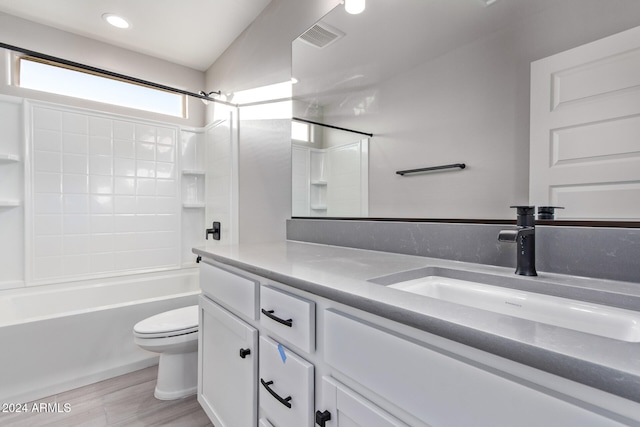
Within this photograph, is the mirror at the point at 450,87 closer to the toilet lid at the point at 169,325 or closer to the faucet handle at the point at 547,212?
the faucet handle at the point at 547,212

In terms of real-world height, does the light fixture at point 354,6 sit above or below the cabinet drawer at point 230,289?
above

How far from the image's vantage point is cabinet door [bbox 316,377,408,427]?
599mm

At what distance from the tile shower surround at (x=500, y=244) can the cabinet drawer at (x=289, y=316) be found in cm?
58

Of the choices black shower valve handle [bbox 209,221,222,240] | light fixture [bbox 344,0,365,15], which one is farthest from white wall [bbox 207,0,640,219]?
black shower valve handle [bbox 209,221,222,240]

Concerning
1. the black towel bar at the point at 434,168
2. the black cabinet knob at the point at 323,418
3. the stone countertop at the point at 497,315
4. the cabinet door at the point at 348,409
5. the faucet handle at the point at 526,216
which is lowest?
the black cabinet knob at the point at 323,418

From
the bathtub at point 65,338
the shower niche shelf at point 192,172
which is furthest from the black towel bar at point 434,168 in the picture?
the shower niche shelf at point 192,172

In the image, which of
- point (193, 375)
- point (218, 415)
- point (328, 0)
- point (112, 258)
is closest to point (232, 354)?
point (218, 415)

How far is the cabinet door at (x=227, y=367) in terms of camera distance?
1075mm

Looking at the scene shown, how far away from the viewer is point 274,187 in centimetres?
Answer: 212

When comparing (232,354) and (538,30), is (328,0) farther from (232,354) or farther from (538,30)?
(232,354)

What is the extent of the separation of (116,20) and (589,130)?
3.04 meters

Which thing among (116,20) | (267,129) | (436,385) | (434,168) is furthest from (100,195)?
(436,385)

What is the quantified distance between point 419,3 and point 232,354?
5.33ft

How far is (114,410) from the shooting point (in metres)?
1.67
